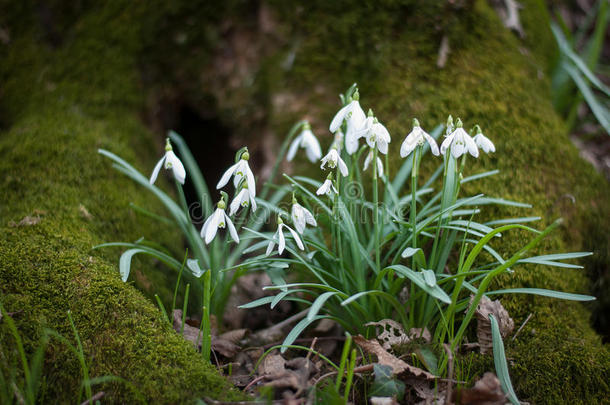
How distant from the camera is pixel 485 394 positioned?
1.26 meters

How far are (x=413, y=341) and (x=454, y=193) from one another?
1.83 ft

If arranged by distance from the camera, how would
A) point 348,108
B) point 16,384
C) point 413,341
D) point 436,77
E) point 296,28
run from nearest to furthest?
point 16,384 < point 348,108 < point 413,341 < point 436,77 < point 296,28

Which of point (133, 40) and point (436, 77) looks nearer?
point (436, 77)

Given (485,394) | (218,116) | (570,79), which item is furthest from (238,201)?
(570,79)

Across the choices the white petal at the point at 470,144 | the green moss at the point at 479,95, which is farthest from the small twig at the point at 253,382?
the white petal at the point at 470,144

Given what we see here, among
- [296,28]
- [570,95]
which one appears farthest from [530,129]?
[296,28]

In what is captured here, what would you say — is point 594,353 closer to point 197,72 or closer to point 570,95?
point 570,95

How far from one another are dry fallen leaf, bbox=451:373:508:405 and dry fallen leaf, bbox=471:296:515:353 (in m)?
0.30

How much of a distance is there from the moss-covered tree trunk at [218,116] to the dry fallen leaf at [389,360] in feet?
1.09

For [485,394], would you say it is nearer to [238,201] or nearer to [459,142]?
[459,142]

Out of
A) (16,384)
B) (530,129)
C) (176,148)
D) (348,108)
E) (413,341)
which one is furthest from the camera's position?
(176,148)

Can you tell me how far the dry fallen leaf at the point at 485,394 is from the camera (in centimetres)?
126

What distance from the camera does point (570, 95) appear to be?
9.11 feet

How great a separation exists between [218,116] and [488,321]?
7.35 ft
